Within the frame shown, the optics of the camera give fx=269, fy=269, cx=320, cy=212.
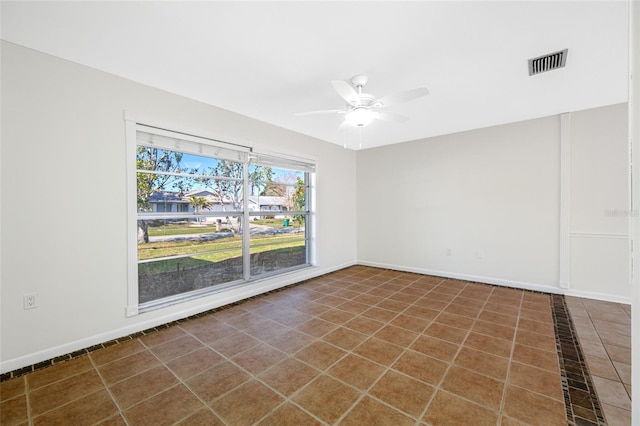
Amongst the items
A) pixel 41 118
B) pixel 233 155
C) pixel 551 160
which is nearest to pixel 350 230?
pixel 233 155

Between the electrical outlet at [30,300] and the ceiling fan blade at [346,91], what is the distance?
299 centimetres

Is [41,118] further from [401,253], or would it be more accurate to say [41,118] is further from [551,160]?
[551,160]

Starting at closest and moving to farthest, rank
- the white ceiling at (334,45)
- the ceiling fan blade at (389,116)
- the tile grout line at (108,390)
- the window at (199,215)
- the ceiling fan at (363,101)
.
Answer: the tile grout line at (108,390) < the white ceiling at (334,45) < the ceiling fan at (363,101) < the ceiling fan blade at (389,116) < the window at (199,215)

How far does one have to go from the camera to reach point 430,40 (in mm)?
2111

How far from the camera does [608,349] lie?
2389mm

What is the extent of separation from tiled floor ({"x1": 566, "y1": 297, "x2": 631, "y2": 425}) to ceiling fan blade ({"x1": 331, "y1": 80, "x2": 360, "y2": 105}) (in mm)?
2810

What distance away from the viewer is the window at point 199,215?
115 inches

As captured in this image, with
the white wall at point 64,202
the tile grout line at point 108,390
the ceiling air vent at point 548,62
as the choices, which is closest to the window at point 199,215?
the white wall at point 64,202

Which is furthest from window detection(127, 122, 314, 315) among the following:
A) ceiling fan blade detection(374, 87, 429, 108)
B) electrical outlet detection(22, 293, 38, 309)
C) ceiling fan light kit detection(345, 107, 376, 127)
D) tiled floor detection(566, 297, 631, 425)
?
tiled floor detection(566, 297, 631, 425)

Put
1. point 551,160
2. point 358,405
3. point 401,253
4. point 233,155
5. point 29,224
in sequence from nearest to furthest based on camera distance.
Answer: point 358,405
point 29,224
point 233,155
point 551,160
point 401,253

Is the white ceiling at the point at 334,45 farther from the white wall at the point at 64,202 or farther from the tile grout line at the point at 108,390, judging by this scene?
the tile grout line at the point at 108,390

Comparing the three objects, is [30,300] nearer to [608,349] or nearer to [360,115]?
[360,115]

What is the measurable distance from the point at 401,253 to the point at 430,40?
Result: 3917 mm

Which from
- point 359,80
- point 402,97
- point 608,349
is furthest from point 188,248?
point 608,349
